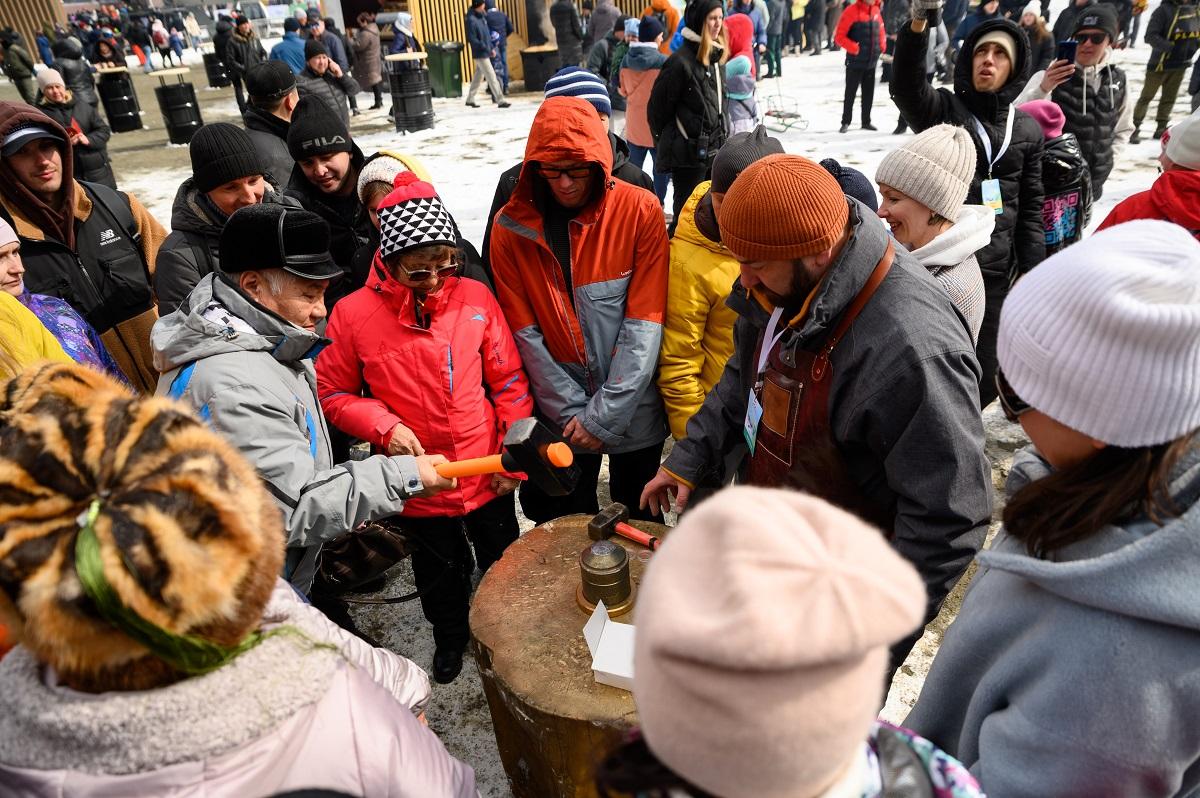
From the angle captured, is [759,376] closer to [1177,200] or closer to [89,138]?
[1177,200]

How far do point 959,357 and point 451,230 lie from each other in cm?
176

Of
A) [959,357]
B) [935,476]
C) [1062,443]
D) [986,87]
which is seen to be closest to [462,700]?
[935,476]

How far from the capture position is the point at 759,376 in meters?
2.05

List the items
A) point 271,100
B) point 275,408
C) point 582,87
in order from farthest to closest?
point 271,100
point 582,87
point 275,408

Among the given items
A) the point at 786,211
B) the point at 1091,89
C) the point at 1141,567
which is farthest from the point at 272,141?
the point at 1091,89

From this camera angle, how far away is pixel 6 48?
11.0 m

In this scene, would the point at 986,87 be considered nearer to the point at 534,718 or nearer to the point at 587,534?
the point at 587,534

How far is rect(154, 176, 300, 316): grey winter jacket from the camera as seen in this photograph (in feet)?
9.91

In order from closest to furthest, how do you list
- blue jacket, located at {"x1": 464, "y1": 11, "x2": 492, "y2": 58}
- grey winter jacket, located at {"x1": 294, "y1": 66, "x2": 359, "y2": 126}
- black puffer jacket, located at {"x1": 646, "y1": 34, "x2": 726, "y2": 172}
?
black puffer jacket, located at {"x1": 646, "y1": 34, "x2": 726, "y2": 172} → grey winter jacket, located at {"x1": 294, "y1": 66, "x2": 359, "y2": 126} → blue jacket, located at {"x1": 464, "y1": 11, "x2": 492, "y2": 58}

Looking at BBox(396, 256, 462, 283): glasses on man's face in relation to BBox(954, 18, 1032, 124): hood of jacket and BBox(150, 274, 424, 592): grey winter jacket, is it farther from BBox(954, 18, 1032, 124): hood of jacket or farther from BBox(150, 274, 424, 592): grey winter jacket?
BBox(954, 18, 1032, 124): hood of jacket

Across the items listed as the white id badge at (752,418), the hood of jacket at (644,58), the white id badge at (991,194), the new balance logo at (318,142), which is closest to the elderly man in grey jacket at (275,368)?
the white id badge at (752,418)

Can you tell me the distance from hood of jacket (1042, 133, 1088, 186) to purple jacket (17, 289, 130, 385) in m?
4.34

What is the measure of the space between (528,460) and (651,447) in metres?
1.03

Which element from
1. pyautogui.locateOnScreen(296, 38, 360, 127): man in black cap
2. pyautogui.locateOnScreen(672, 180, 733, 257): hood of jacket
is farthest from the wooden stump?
pyautogui.locateOnScreen(296, 38, 360, 127): man in black cap
